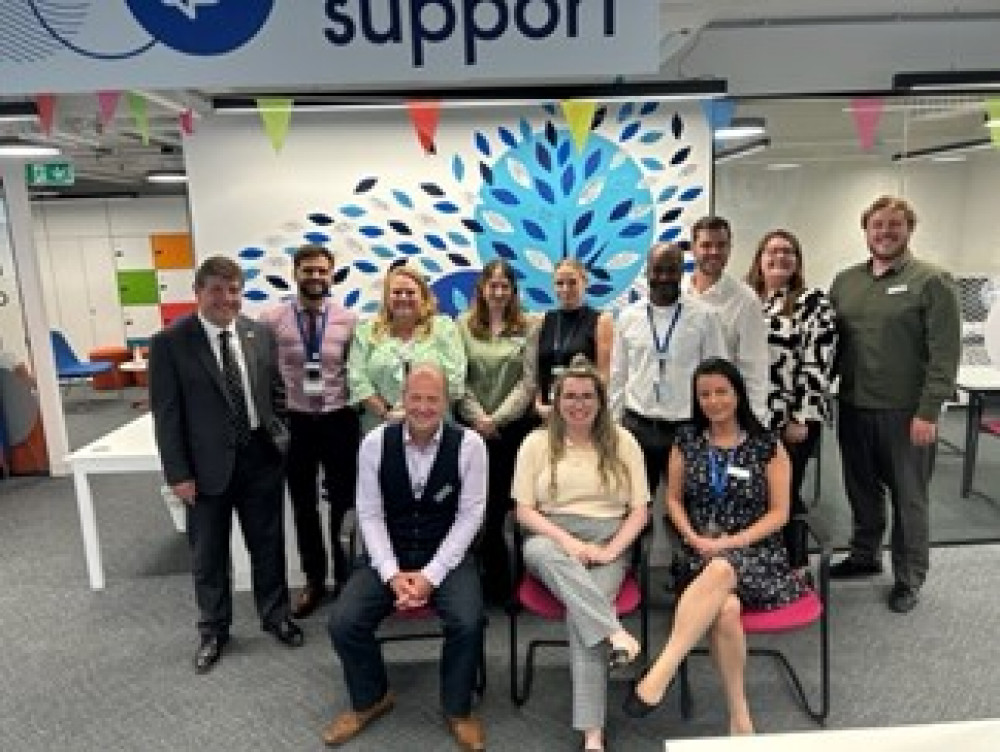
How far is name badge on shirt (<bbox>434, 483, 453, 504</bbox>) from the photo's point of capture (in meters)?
2.66

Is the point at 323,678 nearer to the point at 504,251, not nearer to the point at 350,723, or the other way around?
the point at 350,723

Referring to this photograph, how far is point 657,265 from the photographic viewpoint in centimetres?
293

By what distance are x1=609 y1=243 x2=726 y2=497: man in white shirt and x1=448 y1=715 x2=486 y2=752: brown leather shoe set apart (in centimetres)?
119

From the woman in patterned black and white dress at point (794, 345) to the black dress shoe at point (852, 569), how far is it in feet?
2.18

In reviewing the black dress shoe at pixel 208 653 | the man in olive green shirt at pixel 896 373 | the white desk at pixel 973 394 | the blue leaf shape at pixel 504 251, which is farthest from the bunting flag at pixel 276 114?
the white desk at pixel 973 394

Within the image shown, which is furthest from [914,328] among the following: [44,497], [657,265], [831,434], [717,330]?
[44,497]

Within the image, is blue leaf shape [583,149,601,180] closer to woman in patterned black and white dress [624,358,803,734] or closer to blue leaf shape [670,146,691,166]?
blue leaf shape [670,146,691,166]

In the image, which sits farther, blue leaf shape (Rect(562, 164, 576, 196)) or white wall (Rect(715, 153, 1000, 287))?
white wall (Rect(715, 153, 1000, 287))

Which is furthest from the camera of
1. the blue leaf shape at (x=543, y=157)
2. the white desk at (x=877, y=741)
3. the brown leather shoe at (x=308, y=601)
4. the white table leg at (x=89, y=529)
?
the blue leaf shape at (x=543, y=157)

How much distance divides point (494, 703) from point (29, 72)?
2.38m

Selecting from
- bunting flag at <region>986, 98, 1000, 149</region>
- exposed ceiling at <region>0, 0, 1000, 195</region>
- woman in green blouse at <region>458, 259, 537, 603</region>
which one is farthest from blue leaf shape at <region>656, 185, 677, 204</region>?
bunting flag at <region>986, 98, 1000, 149</region>

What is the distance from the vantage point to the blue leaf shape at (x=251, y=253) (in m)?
3.79

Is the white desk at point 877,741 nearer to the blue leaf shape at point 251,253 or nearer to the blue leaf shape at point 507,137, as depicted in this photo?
the blue leaf shape at point 251,253

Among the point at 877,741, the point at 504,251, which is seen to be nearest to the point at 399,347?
the point at 504,251
